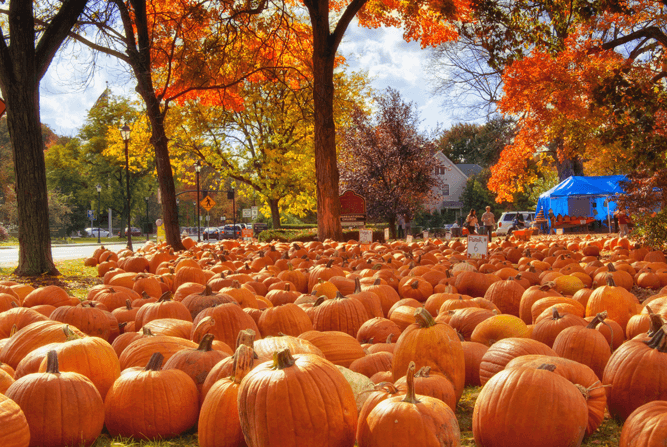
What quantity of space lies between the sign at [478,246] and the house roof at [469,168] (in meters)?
62.8

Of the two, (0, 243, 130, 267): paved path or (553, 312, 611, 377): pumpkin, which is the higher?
(553, 312, 611, 377): pumpkin

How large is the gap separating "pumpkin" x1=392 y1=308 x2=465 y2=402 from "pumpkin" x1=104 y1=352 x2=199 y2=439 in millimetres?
1006

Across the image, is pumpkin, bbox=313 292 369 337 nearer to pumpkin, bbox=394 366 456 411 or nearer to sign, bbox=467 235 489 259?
pumpkin, bbox=394 366 456 411

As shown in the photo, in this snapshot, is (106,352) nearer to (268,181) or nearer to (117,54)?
(117,54)

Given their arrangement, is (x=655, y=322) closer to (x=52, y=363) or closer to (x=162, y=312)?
(x=52, y=363)

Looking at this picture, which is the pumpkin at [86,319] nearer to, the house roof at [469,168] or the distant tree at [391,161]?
A: the distant tree at [391,161]

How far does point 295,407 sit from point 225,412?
393 mm

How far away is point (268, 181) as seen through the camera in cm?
2966

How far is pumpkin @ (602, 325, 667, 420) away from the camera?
7.81 ft

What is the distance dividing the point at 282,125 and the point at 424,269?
24028mm

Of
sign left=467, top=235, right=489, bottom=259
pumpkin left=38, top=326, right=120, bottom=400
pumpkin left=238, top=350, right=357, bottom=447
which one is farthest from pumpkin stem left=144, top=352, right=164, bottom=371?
sign left=467, top=235, right=489, bottom=259

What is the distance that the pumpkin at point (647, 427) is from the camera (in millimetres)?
1795

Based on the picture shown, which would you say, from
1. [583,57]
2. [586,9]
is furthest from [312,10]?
Answer: [583,57]

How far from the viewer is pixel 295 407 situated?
1.87m
